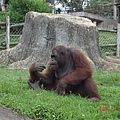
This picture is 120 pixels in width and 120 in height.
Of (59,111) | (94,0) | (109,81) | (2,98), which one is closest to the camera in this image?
(59,111)

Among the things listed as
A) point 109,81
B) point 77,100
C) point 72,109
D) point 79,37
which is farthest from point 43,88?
point 79,37

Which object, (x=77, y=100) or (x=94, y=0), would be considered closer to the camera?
(x=77, y=100)

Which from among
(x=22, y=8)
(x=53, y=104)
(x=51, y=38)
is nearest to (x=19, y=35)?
(x=22, y=8)

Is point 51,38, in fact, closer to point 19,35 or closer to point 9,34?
point 9,34

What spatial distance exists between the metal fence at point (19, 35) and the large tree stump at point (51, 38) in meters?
3.25

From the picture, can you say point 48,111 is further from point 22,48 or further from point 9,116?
point 22,48

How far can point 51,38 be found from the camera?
991 cm

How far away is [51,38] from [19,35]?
173 inches

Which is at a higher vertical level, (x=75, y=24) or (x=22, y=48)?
(x=75, y=24)

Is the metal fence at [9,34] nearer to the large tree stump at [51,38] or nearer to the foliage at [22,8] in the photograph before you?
the foliage at [22,8]

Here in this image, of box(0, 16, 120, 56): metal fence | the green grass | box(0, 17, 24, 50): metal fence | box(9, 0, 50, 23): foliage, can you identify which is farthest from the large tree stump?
box(9, 0, 50, 23): foliage

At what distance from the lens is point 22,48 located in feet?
34.2

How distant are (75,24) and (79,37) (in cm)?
39

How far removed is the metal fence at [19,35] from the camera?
44.6 ft
